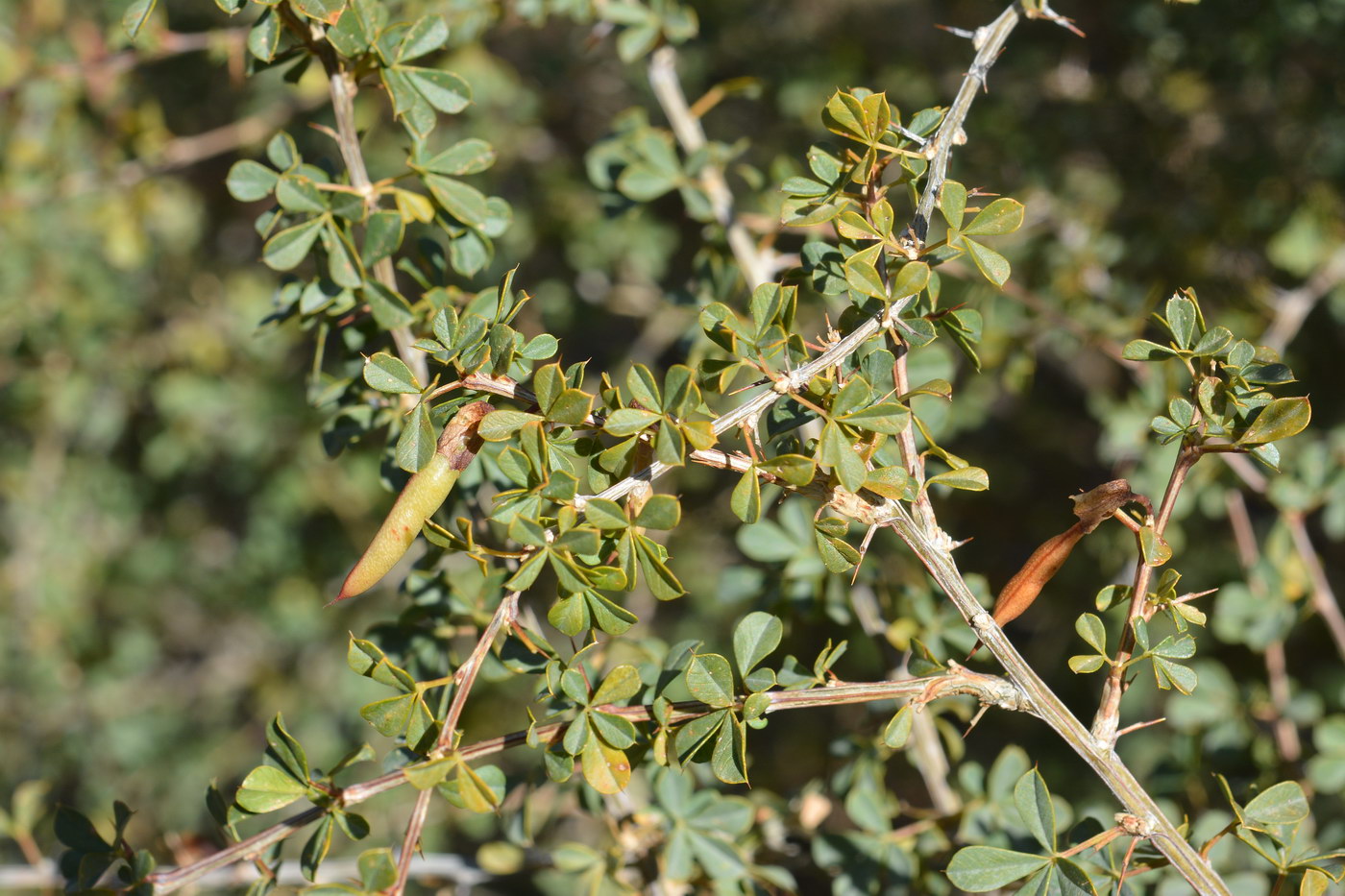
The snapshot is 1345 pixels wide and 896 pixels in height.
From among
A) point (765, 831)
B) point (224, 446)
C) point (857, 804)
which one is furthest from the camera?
point (224, 446)

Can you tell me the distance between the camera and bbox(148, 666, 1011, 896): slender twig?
2.71ft

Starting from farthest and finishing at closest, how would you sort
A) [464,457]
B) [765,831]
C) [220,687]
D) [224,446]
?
[220,687] → [224,446] → [765,831] → [464,457]

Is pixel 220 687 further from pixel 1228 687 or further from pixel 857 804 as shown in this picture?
pixel 1228 687

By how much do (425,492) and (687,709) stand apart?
31cm

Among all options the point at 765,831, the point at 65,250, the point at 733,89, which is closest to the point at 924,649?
the point at 765,831

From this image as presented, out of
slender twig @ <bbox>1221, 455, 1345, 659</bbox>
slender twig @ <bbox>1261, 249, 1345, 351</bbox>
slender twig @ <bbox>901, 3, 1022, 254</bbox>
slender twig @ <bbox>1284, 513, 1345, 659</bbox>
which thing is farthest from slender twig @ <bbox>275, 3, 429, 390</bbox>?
slender twig @ <bbox>1261, 249, 1345, 351</bbox>

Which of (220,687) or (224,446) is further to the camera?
(220,687)

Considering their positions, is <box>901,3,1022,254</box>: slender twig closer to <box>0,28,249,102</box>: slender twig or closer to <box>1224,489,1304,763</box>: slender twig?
<box>1224,489,1304,763</box>: slender twig

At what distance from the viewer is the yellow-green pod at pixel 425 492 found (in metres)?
0.81

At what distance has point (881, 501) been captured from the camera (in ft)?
2.72

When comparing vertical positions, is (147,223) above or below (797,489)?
below

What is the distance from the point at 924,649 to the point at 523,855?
2.42ft

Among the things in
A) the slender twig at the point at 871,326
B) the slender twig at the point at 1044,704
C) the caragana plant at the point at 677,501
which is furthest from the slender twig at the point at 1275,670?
the slender twig at the point at 871,326

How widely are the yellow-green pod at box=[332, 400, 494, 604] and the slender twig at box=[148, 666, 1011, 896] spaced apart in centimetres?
17
